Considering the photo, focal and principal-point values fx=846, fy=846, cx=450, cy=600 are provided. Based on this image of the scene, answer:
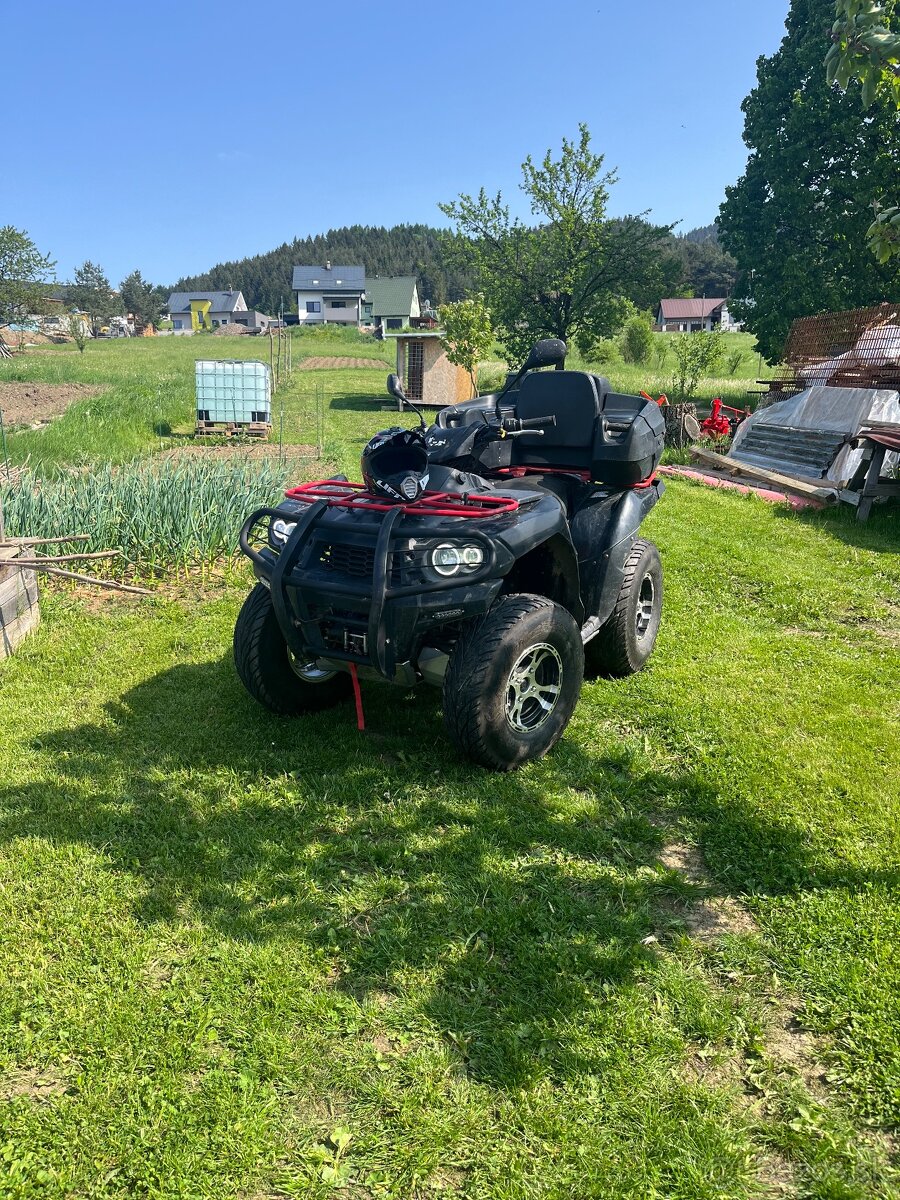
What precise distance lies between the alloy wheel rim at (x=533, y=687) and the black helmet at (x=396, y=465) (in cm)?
85

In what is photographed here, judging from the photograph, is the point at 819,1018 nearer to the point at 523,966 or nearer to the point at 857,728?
the point at 523,966

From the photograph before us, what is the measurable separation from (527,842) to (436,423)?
2637mm

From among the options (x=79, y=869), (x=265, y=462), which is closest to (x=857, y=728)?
(x=79, y=869)

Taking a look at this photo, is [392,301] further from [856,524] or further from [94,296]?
[856,524]

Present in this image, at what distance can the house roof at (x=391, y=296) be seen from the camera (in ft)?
267

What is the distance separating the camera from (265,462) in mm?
8320

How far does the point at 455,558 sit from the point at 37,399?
1892 centimetres

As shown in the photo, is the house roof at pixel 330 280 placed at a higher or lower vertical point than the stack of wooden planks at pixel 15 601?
higher

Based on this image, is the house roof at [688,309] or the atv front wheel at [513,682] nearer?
the atv front wheel at [513,682]

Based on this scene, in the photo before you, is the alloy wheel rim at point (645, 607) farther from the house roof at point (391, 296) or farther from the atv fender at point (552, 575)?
the house roof at point (391, 296)

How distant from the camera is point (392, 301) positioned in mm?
82250

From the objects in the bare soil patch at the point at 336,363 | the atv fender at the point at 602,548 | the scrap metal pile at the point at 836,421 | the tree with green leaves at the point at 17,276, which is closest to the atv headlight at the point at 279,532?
the atv fender at the point at 602,548

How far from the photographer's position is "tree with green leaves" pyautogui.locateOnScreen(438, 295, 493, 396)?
20859 mm

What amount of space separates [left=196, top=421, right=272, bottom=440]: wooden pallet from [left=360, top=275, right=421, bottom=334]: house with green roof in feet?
221
